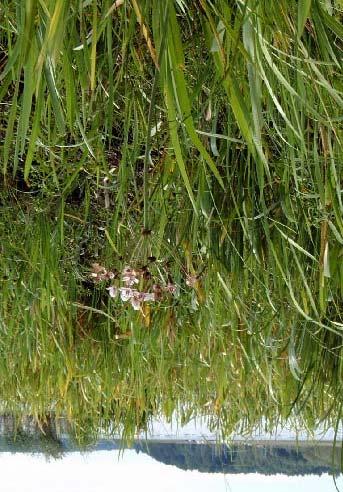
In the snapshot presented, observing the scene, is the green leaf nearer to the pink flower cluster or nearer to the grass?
the grass

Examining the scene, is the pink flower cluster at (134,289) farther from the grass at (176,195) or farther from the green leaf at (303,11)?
the green leaf at (303,11)

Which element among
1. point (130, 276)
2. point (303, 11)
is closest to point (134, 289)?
point (130, 276)

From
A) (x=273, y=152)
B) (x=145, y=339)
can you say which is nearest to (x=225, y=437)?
(x=145, y=339)

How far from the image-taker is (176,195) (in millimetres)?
825

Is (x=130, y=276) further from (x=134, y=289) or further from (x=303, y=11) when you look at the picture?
(x=303, y=11)

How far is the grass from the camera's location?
1.47 feet

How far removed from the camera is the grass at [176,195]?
449mm

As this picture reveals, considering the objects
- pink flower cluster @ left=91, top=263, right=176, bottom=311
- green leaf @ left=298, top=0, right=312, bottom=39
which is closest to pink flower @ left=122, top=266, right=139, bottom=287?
pink flower cluster @ left=91, top=263, right=176, bottom=311

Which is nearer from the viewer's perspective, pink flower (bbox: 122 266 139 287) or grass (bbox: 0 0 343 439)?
grass (bbox: 0 0 343 439)

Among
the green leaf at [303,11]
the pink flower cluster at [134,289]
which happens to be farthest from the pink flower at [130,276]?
the green leaf at [303,11]

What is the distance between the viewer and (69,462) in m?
2.30

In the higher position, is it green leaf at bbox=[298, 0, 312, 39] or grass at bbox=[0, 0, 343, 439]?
green leaf at bbox=[298, 0, 312, 39]

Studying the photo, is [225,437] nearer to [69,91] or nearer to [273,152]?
[273,152]

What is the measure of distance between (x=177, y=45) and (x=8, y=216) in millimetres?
584
